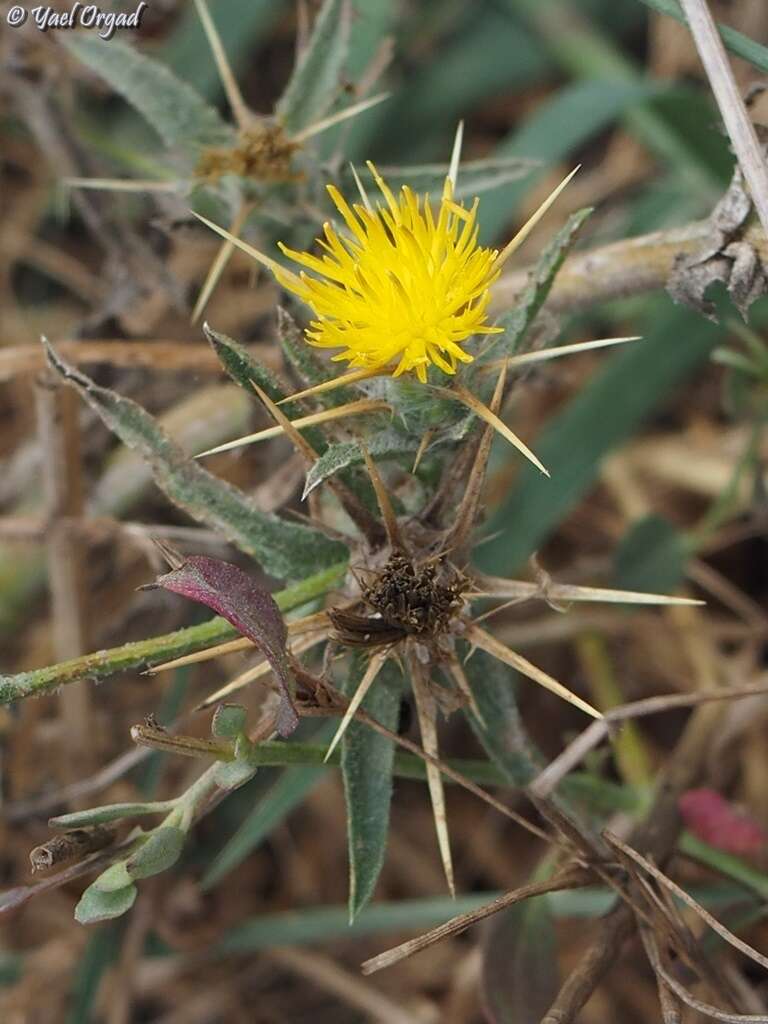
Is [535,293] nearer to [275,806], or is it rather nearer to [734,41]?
[734,41]

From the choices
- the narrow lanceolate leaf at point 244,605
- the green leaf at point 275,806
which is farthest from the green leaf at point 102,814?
the green leaf at point 275,806

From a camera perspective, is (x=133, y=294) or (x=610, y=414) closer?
(x=133, y=294)

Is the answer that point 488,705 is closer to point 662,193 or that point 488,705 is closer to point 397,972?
point 397,972

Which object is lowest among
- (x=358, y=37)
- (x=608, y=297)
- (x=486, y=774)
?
(x=486, y=774)

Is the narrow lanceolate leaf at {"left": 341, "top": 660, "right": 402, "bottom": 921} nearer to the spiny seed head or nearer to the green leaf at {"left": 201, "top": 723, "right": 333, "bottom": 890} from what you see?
the spiny seed head

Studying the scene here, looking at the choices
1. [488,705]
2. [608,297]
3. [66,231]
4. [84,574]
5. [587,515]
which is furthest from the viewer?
[66,231]

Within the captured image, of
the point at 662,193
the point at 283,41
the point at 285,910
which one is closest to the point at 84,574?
the point at 285,910

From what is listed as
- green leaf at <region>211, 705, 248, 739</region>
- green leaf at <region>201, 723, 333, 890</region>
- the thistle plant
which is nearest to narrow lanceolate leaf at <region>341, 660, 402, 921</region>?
the thistle plant

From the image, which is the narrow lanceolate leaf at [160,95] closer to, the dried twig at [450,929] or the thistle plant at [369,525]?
the thistle plant at [369,525]
